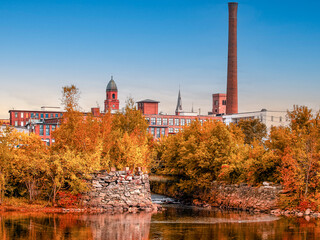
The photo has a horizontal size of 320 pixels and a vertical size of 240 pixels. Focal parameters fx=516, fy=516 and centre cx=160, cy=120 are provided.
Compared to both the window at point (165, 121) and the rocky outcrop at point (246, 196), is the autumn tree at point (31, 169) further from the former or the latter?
the window at point (165, 121)

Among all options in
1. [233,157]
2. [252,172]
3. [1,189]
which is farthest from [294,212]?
[1,189]

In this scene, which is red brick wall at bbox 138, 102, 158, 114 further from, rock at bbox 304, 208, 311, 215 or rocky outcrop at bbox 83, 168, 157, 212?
rock at bbox 304, 208, 311, 215

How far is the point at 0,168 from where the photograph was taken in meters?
42.7

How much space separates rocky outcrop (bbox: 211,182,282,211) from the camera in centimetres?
4662

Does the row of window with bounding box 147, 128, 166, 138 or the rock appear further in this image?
the row of window with bounding box 147, 128, 166, 138

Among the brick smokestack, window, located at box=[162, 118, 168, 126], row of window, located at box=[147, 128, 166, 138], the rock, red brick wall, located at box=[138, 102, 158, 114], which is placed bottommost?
the rock

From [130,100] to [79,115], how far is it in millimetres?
27366

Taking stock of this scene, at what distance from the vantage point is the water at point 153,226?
32.1 metres

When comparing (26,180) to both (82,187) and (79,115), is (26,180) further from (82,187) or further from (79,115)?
(79,115)

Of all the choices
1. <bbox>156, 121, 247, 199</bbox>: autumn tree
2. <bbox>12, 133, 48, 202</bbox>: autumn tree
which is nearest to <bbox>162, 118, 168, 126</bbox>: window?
<bbox>156, 121, 247, 199</bbox>: autumn tree

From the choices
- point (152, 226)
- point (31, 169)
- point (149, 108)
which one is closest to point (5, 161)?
point (31, 169)

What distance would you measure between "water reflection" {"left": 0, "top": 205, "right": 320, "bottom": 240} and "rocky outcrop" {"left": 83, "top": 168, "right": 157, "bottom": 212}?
2708mm

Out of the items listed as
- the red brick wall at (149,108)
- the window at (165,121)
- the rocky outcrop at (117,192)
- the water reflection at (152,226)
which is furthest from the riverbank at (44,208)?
the red brick wall at (149,108)

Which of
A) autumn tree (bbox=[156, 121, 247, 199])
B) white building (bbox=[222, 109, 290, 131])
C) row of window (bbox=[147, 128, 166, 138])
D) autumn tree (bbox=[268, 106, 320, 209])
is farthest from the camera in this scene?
white building (bbox=[222, 109, 290, 131])
